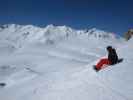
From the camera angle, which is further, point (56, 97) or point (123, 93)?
point (56, 97)

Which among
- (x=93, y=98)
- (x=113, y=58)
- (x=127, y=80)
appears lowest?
(x=93, y=98)

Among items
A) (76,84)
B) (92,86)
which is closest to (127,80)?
(92,86)

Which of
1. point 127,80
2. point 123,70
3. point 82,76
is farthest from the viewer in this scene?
point 82,76

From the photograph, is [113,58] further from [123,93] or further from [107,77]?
[123,93]

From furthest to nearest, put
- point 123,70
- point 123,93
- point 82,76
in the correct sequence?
point 82,76 < point 123,70 < point 123,93

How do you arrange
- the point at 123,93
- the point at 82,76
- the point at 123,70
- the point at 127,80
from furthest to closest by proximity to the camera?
the point at 82,76, the point at 123,70, the point at 127,80, the point at 123,93

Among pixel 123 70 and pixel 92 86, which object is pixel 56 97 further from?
pixel 123 70

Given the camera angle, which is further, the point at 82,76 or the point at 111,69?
the point at 82,76

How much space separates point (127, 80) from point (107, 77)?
98 centimetres

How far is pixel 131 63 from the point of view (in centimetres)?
1127

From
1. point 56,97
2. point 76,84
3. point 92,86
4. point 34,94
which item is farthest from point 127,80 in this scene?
point 34,94

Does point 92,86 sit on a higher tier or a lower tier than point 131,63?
lower

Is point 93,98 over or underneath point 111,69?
underneath

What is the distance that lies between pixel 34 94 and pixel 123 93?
5.40 meters
